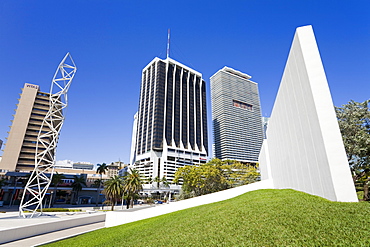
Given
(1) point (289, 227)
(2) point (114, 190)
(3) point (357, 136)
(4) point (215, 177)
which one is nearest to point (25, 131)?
(2) point (114, 190)

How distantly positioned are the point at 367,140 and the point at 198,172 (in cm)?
2783

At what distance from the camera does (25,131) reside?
72.8 metres

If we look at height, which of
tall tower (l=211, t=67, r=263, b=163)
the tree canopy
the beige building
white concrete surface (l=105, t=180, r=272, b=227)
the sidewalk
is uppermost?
tall tower (l=211, t=67, r=263, b=163)

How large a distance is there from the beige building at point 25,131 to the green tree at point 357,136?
283 feet

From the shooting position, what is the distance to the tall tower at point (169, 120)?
10294 centimetres

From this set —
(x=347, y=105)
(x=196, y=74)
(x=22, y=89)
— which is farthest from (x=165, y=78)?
(x=347, y=105)

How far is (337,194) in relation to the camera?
8836 millimetres

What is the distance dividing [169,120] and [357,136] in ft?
318

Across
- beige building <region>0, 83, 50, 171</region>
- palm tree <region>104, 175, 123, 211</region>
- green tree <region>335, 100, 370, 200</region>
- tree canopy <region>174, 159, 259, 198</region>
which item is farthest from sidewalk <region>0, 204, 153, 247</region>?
beige building <region>0, 83, 50, 171</region>

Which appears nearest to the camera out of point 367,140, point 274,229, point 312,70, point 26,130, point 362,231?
point 362,231

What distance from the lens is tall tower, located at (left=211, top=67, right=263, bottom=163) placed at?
160m

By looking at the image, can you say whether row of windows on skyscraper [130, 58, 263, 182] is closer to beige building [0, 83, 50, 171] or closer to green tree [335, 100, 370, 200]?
beige building [0, 83, 50, 171]

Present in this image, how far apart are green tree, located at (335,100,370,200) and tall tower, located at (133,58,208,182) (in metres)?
88.6

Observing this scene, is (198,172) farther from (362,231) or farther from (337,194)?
(362,231)
